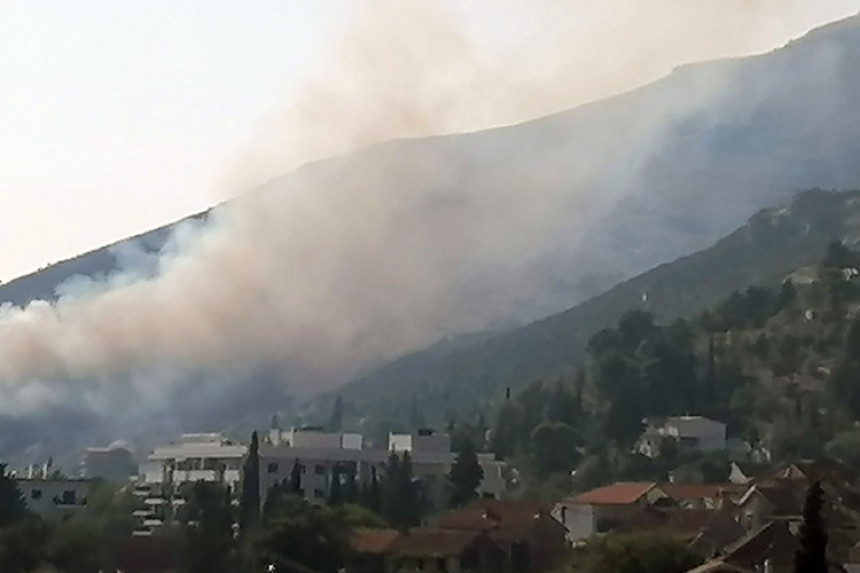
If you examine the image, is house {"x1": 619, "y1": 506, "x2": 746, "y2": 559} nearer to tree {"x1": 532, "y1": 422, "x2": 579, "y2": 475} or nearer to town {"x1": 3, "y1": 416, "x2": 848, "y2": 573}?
town {"x1": 3, "y1": 416, "x2": 848, "y2": 573}

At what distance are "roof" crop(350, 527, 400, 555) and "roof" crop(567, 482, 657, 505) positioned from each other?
33.3 feet

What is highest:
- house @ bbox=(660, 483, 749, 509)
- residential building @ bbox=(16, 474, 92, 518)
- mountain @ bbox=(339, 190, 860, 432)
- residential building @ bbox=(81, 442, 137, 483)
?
mountain @ bbox=(339, 190, 860, 432)

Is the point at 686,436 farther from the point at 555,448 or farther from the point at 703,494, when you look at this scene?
the point at 703,494

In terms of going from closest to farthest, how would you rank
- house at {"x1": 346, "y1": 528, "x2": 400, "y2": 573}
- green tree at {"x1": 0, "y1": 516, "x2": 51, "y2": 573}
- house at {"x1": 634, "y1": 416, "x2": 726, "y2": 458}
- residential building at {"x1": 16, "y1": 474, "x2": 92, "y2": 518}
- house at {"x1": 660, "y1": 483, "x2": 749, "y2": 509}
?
green tree at {"x1": 0, "y1": 516, "x2": 51, "y2": 573} < house at {"x1": 346, "y1": 528, "x2": 400, "y2": 573} < house at {"x1": 660, "y1": 483, "x2": 749, "y2": 509} < residential building at {"x1": 16, "y1": 474, "x2": 92, "y2": 518} < house at {"x1": 634, "y1": 416, "x2": 726, "y2": 458}

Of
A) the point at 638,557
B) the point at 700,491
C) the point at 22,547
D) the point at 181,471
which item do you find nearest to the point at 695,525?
the point at 700,491

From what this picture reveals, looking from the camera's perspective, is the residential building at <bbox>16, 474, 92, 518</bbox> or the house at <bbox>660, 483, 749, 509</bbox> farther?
the residential building at <bbox>16, 474, 92, 518</bbox>

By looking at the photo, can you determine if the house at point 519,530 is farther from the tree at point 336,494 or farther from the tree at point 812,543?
the tree at point 812,543

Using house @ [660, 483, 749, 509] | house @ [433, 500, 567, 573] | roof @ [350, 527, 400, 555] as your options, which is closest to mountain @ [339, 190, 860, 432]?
house @ [660, 483, 749, 509]

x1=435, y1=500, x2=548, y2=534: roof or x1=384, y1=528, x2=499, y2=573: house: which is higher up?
x1=435, y1=500, x2=548, y2=534: roof

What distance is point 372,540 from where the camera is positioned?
5850 centimetres

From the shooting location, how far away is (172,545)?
2304 inches

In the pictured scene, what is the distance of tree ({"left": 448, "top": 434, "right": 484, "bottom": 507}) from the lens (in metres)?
76.0

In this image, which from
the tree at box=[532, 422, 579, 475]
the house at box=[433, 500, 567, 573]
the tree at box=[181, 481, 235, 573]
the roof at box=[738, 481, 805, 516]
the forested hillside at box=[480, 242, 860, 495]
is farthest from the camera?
the tree at box=[532, 422, 579, 475]

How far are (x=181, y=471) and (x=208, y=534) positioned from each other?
158 feet
